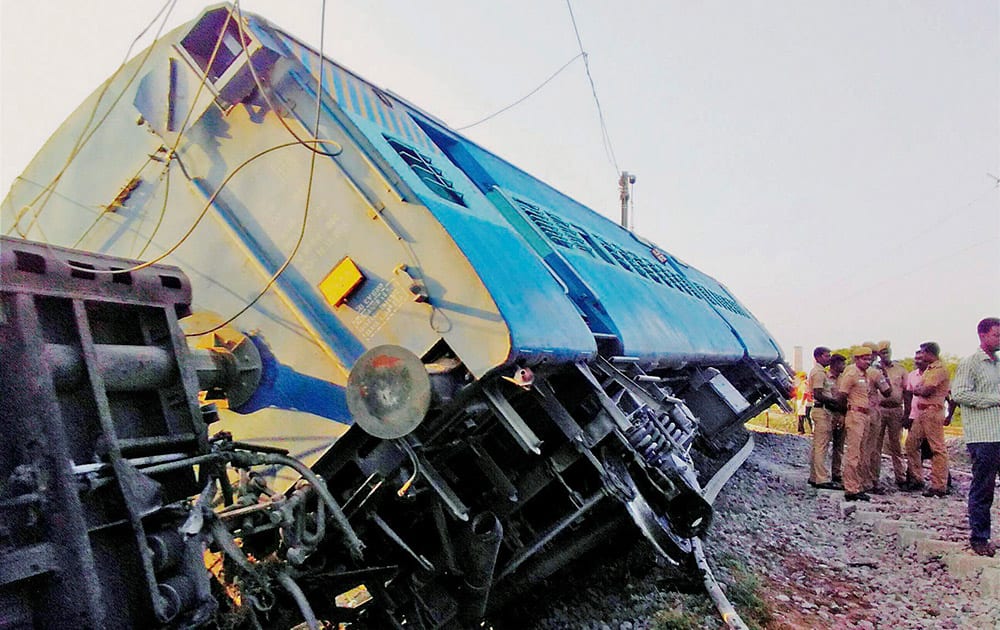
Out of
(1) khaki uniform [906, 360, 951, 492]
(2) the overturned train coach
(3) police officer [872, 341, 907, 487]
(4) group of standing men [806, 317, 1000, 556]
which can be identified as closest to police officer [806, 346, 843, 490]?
(4) group of standing men [806, 317, 1000, 556]

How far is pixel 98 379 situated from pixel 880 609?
4.55m

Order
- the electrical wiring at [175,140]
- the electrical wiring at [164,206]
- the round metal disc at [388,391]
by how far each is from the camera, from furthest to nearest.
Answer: the electrical wiring at [164,206]
the electrical wiring at [175,140]
the round metal disc at [388,391]

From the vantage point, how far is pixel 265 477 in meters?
2.70

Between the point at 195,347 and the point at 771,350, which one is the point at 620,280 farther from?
the point at 771,350

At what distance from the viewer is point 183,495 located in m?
2.08

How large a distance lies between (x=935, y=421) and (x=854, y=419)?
2.50 ft

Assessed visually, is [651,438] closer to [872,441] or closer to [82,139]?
[82,139]

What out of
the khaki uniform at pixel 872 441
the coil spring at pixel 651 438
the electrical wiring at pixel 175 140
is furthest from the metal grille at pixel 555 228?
the khaki uniform at pixel 872 441

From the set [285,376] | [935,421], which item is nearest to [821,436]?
[935,421]

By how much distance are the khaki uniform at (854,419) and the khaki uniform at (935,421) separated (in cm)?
50

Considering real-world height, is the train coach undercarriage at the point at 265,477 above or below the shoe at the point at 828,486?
above

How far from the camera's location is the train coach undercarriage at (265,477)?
65.3 inches

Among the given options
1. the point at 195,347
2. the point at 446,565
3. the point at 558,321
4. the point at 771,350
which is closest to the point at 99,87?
the point at 195,347

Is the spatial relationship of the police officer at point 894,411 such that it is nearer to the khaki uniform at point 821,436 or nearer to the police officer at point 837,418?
the police officer at point 837,418
